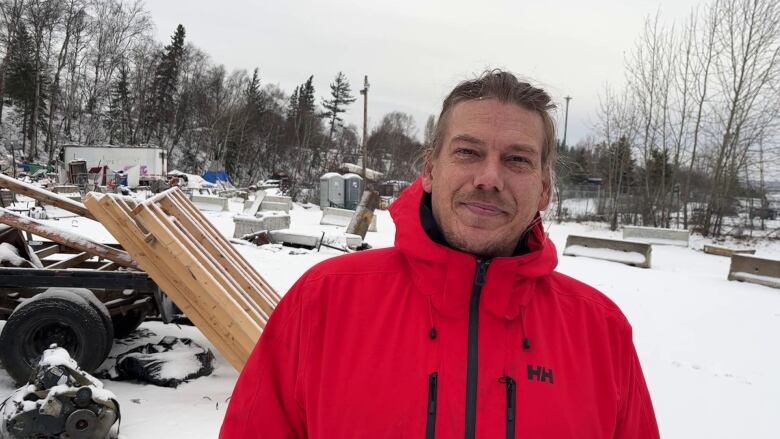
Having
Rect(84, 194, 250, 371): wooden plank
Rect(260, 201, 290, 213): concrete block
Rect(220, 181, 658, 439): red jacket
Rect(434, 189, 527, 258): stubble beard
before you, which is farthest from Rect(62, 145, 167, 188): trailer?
Rect(434, 189, 527, 258): stubble beard

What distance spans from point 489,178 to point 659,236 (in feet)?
60.2

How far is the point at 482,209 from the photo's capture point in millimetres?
1501

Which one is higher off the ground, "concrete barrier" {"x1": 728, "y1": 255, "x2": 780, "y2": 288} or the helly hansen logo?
the helly hansen logo

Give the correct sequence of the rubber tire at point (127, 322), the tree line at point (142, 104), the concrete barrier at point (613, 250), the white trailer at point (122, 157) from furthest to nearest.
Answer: the tree line at point (142, 104), the white trailer at point (122, 157), the concrete barrier at point (613, 250), the rubber tire at point (127, 322)

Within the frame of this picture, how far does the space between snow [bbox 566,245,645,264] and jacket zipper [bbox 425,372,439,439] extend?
11868mm

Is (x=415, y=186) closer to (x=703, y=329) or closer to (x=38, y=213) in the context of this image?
(x=703, y=329)

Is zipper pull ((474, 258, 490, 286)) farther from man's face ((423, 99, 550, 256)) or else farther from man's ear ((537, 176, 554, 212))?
man's ear ((537, 176, 554, 212))

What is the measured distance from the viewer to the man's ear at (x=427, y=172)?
1691 millimetres

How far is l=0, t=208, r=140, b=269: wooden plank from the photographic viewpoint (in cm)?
436

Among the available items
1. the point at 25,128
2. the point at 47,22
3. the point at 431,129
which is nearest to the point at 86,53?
the point at 47,22

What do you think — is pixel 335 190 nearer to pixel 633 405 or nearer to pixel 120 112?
pixel 633 405

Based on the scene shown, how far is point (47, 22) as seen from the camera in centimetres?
4041

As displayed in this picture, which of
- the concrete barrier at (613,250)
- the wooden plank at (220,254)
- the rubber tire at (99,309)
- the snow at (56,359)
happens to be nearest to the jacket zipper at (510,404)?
the snow at (56,359)

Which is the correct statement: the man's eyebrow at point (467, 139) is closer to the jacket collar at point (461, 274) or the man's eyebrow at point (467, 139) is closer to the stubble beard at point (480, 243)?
the stubble beard at point (480, 243)
